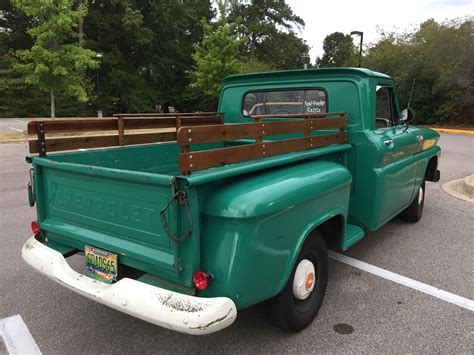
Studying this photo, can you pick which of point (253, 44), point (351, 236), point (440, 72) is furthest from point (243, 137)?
point (253, 44)

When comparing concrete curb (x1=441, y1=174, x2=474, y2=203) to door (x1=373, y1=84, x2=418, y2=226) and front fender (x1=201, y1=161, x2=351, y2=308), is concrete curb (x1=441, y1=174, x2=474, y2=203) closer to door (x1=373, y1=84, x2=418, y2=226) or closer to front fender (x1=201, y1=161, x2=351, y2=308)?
door (x1=373, y1=84, x2=418, y2=226)

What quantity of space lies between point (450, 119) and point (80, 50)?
19.9 m

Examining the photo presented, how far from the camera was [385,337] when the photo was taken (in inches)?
106

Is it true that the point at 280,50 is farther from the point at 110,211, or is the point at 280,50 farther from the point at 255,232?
the point at 255,232

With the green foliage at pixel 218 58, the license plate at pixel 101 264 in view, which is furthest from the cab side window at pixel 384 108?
the green foliage at pixel 218 58

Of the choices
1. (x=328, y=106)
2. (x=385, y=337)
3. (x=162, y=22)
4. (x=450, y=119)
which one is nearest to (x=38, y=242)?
(x=385, y=337)

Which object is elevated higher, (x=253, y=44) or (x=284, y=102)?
(x=253, y=44)

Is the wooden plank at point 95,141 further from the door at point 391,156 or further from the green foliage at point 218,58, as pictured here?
the green foliage at point 218,58

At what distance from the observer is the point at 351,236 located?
132 inches

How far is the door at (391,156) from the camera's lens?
3.62m

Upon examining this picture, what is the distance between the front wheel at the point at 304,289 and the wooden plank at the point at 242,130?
80 centimetres

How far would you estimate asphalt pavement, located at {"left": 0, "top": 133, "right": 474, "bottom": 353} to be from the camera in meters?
2.61

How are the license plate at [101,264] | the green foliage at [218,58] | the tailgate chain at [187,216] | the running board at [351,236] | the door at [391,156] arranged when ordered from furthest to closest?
the green foliage at [218,58], the door at [391,156], the running board at [351,236], the license plate at [101,264], the tailgate chain at [187,216]

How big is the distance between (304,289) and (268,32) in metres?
39.1
